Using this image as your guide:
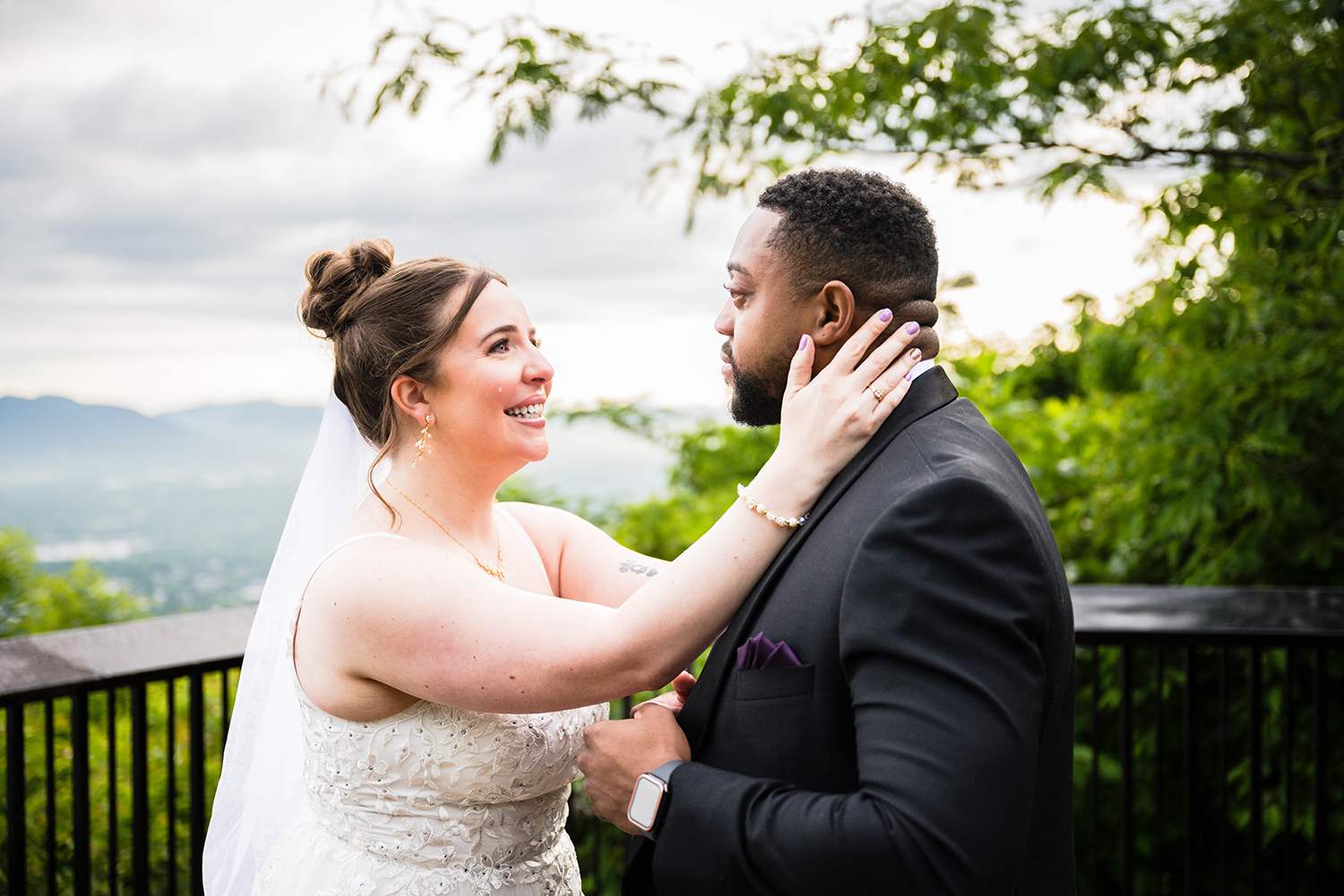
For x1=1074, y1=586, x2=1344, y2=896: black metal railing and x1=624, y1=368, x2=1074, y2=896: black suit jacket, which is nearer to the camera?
x1=624, y1=368, x2=1074, y2=896: black suit jacket

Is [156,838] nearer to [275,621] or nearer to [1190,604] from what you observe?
[275,621]

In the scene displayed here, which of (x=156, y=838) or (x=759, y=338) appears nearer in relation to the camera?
(x=759, y=338)

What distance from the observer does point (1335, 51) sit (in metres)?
3.47

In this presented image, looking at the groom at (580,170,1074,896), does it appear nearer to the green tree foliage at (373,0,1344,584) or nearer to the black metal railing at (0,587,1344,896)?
the black metal railing at (0,587,1344,896)

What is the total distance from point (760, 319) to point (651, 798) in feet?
3.16

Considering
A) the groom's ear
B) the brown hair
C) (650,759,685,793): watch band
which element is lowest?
(650,759,685,793): watch band

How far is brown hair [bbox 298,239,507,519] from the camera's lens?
87.0 inches

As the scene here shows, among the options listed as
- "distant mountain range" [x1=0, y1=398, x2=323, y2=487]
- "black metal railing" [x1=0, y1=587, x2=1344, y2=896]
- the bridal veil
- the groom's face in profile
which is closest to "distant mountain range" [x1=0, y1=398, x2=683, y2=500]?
"distant mountain range" [x1=0, y1=398, x2=323, y2=487]

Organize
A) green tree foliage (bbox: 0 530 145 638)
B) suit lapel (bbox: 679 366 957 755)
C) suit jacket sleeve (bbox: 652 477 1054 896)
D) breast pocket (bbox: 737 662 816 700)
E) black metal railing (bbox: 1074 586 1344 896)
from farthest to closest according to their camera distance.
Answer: green tree foliage (bbox: 0 530 145 638) < black metal railing (bbox: 1074 586 1344 896) < suit lapel (bbox: 679 366 957 755) < breast pocket (bbox: 737 662 816 700) < suit jacket sleeve (bbox: 652 477 1054 896)

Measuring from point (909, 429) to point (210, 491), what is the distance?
6612mm

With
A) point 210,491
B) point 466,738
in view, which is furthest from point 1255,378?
point 210,491

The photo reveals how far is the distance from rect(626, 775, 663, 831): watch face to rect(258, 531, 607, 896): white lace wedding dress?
587 millimetres

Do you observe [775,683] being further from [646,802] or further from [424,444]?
[424,444]

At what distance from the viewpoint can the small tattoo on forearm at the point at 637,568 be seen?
262 cm
